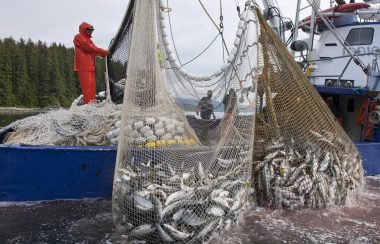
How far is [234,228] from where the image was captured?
18.7 ft

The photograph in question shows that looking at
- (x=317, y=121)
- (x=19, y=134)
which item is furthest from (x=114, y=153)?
(x=317, y=121)

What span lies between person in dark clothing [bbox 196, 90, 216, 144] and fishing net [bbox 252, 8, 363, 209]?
98 cm

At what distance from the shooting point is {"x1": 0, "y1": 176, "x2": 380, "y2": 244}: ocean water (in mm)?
5566

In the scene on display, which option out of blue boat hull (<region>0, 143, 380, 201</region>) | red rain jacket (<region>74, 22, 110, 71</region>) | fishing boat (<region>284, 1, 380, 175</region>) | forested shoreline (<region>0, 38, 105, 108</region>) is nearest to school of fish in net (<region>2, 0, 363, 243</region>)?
blue boat hull (<region>0, 143, 380, 201</region>)

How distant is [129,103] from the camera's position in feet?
18.9

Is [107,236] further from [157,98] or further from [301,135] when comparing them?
[301,135]

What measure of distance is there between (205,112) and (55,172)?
316 cm

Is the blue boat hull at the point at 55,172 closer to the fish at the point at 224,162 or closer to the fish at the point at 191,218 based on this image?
the fish at the point at 224,162

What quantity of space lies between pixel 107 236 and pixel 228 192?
193 centimetres

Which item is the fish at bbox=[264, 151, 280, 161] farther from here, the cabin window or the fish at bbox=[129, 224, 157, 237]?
the cabin window

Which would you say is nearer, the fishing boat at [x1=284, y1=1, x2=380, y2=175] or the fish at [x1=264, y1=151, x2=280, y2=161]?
the fish at [x1=264, y1=151, x2=280, y2=161]

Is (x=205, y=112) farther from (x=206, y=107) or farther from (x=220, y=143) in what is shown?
(x=220, y=143)

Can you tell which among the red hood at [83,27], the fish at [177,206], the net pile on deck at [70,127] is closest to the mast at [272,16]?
the red hood at [83,27]

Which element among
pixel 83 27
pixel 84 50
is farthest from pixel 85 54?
pixel 83 27
